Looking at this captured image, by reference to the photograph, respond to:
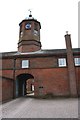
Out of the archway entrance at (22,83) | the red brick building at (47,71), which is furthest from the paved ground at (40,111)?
the archway entrance at (22,83)

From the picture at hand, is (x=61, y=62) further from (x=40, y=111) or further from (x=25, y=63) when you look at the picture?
(x=40, y=111)

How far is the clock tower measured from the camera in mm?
31969

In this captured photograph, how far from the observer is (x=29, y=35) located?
32094 millimetres

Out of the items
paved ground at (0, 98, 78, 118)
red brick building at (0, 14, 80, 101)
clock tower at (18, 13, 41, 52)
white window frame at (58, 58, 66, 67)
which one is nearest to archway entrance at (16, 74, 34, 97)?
red brick building at (0, 14, 80, 101)

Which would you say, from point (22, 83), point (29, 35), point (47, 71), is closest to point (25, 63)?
point (47, 71)

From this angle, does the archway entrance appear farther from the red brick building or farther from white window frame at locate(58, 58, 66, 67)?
white window frame at locate(58, 58, 66, 67)

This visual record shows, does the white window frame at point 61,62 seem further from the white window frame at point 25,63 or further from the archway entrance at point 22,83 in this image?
the archway entrance at point 22,83

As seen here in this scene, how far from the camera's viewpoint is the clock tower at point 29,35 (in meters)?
32.0

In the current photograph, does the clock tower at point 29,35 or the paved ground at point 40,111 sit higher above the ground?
the clock tower at point 29,35

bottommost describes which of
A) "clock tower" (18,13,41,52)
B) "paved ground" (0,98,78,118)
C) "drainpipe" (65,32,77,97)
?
"paved ground" (0,98,78,118)

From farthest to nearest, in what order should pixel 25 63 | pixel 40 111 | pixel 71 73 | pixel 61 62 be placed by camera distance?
pixel 25 63 < pixel 61 62 < pixel 71 73 < pixel 40 111

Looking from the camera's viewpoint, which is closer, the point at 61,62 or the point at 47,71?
the point at 47,71

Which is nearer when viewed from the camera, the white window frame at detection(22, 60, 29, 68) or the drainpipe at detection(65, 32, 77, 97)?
the drainpipe at detection(65, 32, 77, 97)

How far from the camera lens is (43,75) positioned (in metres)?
22.8
